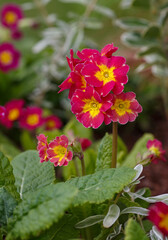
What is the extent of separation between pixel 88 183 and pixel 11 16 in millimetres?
1882

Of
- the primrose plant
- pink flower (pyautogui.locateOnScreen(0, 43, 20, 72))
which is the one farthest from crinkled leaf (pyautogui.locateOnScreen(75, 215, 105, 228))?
pink flower (pyautogui.locateOnScreen(0, 43, 20, 72))

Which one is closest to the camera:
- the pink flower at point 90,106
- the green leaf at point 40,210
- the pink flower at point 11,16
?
the green leaf at point 40,210

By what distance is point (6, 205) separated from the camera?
91 centimetres

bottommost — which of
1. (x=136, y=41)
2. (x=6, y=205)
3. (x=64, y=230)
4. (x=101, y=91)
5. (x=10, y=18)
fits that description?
(x=64, y=230)

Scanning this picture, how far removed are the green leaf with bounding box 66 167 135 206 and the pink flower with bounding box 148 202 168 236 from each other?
0.09 meters

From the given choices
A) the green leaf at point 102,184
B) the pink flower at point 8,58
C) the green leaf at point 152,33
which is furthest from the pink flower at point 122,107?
the pink flower at point 8,58

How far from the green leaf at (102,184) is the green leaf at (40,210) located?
0.08 metres

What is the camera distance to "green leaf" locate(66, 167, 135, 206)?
0.86 meters

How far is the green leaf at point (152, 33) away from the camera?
6.05 ft

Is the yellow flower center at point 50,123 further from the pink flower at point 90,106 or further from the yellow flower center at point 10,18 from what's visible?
the pink flower at point 90,106

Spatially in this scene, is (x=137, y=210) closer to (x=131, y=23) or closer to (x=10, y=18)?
(x=131, y=23)

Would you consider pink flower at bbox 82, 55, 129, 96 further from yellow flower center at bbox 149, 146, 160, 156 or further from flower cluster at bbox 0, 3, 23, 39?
flower cluster at bbox 0, 3, 23, 39

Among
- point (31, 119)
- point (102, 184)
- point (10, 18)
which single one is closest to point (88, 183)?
point (102, 184)

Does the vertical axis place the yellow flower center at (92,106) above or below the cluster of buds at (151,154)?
above
